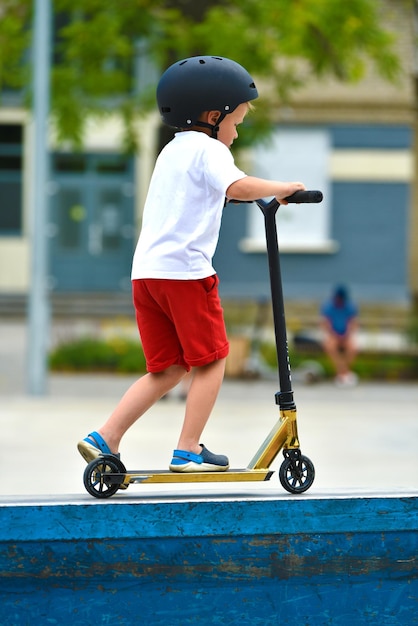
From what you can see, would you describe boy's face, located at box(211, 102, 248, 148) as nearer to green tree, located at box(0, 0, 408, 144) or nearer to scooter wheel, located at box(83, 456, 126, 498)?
scooter wheel, located at box(83, 456, 126, 498)

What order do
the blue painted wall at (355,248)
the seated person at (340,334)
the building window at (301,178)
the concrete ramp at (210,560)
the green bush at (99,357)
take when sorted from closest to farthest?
the concrete ramp at (210,560)
the seated person at (340,334)
the green bush at (99,357)
the building window at (301,178)
the blue painted wall at (355,248)

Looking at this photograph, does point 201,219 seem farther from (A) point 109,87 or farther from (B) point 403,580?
(A) point 109,87

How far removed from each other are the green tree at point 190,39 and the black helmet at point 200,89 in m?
9.81

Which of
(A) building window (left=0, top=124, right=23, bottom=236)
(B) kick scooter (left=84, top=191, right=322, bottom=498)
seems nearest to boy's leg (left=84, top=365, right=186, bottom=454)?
(B) kick scooter (left=84, top=191, right=322, bottom=498)

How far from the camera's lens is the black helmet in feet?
14.2

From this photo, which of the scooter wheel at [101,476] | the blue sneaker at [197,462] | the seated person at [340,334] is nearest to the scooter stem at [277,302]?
the blue sneaker at [197,462]

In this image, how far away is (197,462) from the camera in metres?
4.43

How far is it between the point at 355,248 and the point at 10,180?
741 cm

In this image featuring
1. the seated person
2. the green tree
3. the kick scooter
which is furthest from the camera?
the seated person

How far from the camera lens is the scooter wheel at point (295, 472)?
4.35m

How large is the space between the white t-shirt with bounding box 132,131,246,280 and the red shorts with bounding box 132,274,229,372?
55 millimetres

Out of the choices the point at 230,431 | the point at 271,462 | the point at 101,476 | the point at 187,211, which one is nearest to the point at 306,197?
the point at 187,211

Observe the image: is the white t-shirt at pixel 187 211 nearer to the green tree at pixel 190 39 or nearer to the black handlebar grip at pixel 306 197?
the black handlebar grip at pixel 306 197

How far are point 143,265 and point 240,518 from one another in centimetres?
97
